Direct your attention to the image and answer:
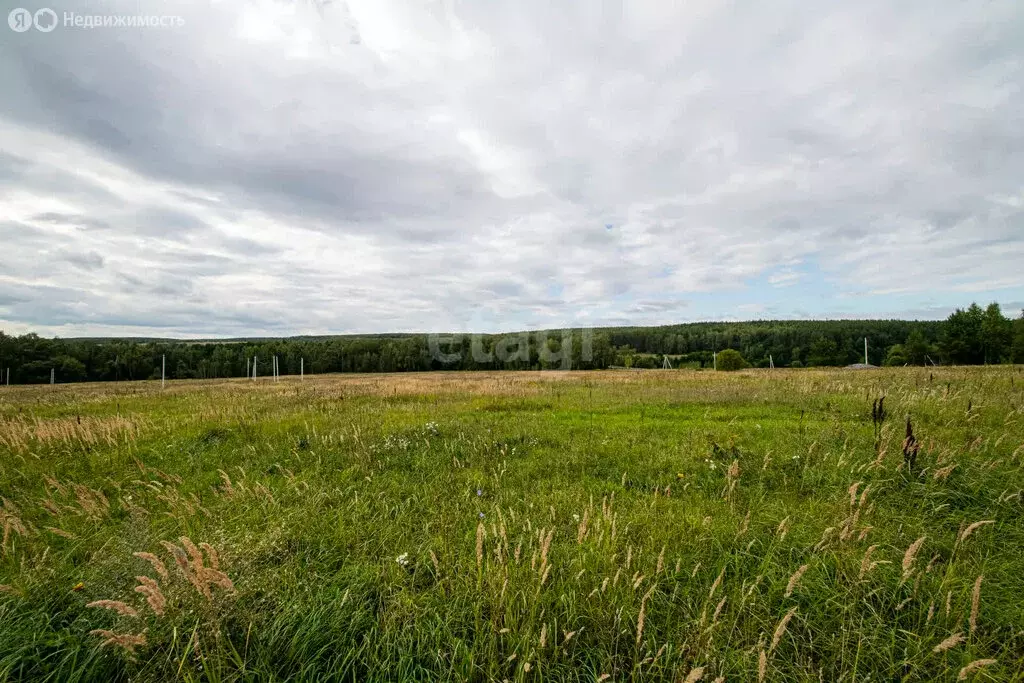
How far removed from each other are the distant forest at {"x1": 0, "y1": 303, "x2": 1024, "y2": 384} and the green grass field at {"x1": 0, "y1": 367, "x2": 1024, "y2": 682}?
63.6 metres

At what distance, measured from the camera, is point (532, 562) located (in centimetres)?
293

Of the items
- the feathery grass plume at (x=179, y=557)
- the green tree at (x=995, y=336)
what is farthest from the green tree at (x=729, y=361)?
the feathery grass plume at (x=179, y=557)

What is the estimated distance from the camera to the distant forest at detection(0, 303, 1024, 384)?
56.9 metres

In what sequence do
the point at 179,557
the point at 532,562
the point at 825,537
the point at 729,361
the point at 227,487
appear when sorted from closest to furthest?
the point at 179,557
the point at 532,562
the point at 825,537
the point at 227,487
the point at 729,361

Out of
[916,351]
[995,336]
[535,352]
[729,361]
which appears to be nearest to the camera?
[729,361]

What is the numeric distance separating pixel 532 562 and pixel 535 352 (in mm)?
86906

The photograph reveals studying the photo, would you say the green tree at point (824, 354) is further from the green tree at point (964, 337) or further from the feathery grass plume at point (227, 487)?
the feathery grass plume at point (227, 487)

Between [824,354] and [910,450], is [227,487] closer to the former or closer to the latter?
[910,450]

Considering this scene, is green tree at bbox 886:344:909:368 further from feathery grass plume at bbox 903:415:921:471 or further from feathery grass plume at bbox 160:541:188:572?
feathery grass plume at bbox 160:541:188:572

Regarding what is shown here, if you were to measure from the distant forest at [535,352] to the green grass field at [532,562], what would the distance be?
63.6 m

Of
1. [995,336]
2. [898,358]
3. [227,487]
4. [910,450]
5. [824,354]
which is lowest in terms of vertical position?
[227,487]

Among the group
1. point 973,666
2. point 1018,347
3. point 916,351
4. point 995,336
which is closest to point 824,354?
point 916,351

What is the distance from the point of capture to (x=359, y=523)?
4555 millimetres

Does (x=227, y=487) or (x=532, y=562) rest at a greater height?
(x=532, y=562)
